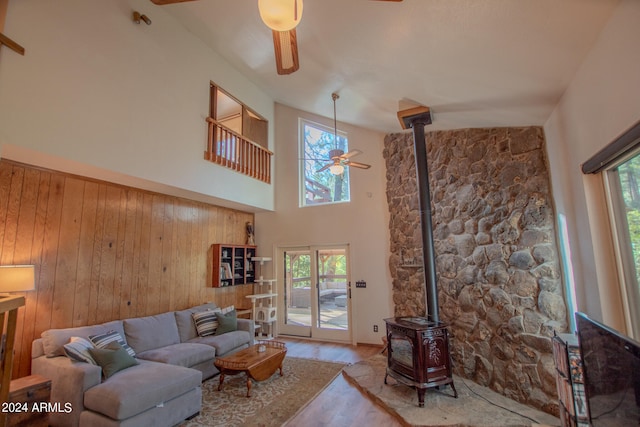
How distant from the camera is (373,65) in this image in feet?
10.3

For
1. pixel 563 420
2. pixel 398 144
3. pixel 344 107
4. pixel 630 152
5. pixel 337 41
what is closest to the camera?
pixel 630 152

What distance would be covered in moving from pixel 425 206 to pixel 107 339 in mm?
4010

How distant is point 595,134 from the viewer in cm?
206

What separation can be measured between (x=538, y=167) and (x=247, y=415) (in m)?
4.18

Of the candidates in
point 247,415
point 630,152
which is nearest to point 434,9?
point 630,152

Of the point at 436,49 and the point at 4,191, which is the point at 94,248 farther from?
the point at 436,49

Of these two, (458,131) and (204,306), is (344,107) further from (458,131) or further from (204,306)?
(204,306)

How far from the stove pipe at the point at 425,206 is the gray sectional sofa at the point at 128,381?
2.74 metres

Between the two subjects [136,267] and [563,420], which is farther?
[136,267]

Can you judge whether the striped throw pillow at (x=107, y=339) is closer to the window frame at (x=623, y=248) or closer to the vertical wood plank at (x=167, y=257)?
the vertical wood plank at (x=167, y=257)

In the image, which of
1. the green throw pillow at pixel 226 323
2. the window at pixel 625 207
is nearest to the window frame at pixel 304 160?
the green throw pillow at pixel 226 323

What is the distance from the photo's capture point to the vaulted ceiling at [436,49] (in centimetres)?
195

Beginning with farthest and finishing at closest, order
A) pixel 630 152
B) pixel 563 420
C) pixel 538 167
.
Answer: pixel 538 167 → pixel 563 420 → pixel 630 152

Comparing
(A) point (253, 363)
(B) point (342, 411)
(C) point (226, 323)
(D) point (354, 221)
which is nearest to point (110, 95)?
(C) point (226, 323)
